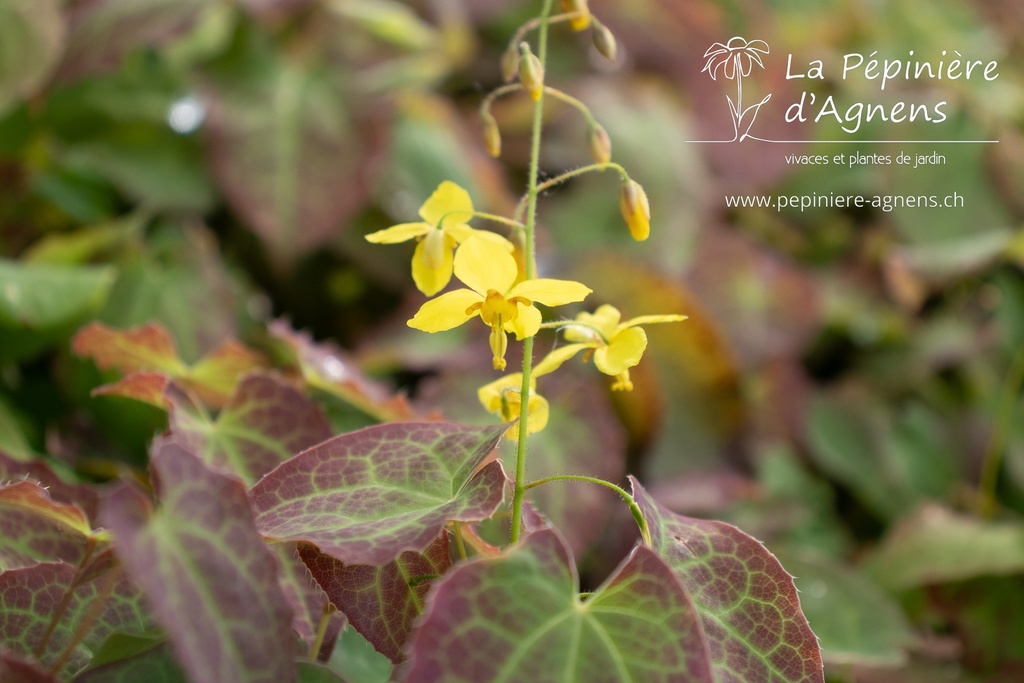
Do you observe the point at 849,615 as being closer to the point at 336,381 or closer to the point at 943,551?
the point at 943,551

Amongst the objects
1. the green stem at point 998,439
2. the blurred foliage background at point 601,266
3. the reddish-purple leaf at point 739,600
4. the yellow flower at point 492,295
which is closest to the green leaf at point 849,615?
the blurred foliage background at point 601,266

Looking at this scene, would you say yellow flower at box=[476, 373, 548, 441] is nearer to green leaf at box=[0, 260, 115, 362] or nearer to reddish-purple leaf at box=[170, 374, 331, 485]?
reddish-purple leaf at box=[170, 374, 331, 485]

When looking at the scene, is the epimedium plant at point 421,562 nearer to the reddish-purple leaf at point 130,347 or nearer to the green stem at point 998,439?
the reddish-purple leaf at point 130,347

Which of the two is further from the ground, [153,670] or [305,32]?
[305,32]

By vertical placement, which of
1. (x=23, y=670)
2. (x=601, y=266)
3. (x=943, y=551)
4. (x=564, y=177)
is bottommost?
(x=943, y=551)

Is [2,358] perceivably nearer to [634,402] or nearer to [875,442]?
[634,402]

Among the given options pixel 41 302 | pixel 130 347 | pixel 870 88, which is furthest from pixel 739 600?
pixel 870 88

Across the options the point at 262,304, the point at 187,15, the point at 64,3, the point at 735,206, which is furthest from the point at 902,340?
the point at 64,3

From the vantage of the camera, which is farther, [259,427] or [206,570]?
[259,427]
